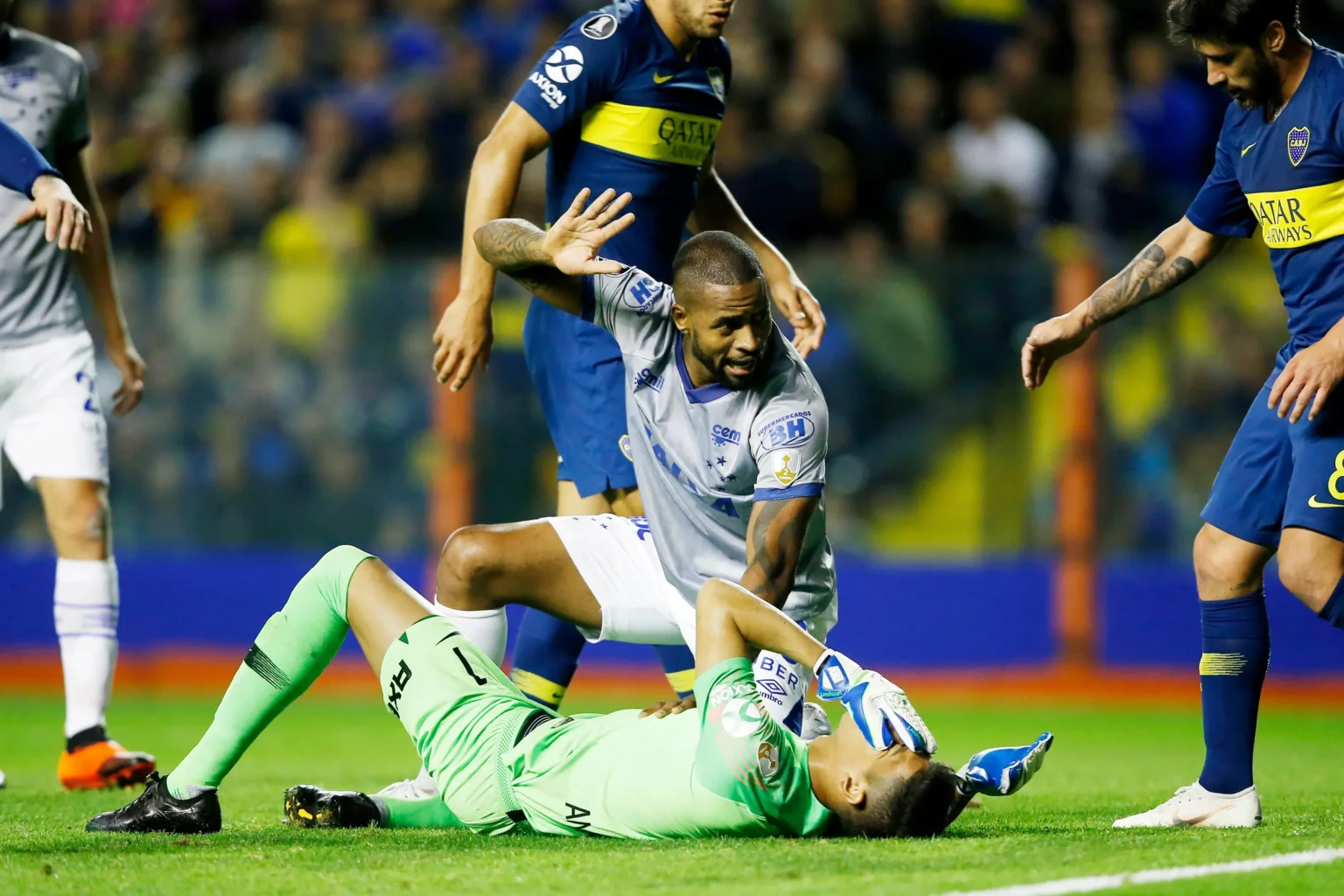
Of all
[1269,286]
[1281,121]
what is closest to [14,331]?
[1281,121]

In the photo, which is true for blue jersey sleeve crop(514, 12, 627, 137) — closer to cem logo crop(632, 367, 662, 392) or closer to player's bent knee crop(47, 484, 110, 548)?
cem logo crop(632, 367, 662, 392)

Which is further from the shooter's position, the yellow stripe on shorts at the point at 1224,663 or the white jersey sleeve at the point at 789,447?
the yellow stripe on shorts at the point at 1224,663

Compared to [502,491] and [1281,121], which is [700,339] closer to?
[1281,121]

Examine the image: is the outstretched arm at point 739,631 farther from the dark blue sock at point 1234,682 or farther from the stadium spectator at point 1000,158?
the stadium spectator at point 1000,158

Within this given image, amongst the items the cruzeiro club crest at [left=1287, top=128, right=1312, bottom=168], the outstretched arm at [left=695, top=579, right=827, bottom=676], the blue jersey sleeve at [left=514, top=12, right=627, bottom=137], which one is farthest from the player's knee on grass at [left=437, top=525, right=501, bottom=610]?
the cruzeiro club crest at [left=1287, top=128, right=1312, bottom=168]

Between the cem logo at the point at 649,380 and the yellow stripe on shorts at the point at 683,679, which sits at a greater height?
the cem logo at the point at 649,380

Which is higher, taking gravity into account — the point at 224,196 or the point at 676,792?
the point at 224,196

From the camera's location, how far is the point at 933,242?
39.0 ft

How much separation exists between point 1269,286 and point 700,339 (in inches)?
261

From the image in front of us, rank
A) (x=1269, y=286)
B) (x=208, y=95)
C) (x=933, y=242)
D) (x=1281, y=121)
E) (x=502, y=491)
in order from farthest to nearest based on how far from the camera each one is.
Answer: (x=208, y=95) < (x=933, y=242) < (x=502, y=491) < (x=1269, y=286) < (x=1281, y=121)

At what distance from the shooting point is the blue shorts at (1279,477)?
4.61 metres

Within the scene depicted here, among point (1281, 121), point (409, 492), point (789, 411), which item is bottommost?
point (409, 492)

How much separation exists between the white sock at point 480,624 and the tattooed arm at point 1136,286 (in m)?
1.77

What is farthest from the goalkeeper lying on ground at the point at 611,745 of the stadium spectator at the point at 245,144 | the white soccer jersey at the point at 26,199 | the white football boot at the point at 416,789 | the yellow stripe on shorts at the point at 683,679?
the stadium spectator at the point at 245,144
